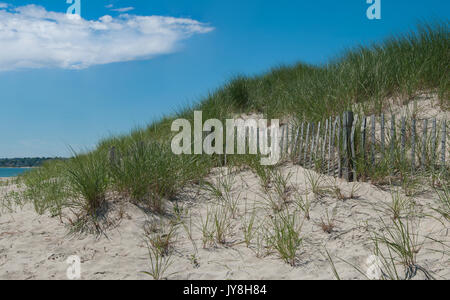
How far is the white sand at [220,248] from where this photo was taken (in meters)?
3.14

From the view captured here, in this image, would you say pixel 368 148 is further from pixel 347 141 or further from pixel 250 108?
pixel 250 108

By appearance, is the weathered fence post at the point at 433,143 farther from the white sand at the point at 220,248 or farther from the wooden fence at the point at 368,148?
the white sand at the point at 220,248

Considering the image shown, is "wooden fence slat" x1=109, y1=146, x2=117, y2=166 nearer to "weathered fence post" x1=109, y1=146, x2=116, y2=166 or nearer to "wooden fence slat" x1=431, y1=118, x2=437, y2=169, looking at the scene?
"weathered fence post" x1=109, y1=146, x2=116, y2=166

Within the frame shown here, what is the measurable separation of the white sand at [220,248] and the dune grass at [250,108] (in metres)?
0.36

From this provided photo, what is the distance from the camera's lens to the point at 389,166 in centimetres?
468

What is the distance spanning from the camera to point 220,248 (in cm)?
364

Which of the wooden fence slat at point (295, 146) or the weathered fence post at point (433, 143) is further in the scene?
the wooden fence slat at point (295, 146)

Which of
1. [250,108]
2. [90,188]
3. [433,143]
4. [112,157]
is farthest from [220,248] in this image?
[250,108]

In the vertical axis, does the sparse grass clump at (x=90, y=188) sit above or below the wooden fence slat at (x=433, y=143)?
below

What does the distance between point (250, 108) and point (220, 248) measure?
5.85 metres

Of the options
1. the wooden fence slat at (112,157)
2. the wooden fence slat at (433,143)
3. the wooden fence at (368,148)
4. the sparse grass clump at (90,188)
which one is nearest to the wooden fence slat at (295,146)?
the wooden fence at (368,148)

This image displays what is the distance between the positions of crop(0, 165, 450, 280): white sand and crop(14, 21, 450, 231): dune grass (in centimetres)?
36

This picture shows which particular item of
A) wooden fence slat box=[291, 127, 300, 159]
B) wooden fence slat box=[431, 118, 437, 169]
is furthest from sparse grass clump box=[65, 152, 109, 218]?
wooden fence slat box=[431, 118, 437, 169]

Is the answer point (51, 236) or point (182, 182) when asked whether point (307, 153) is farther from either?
point (51, 236)
